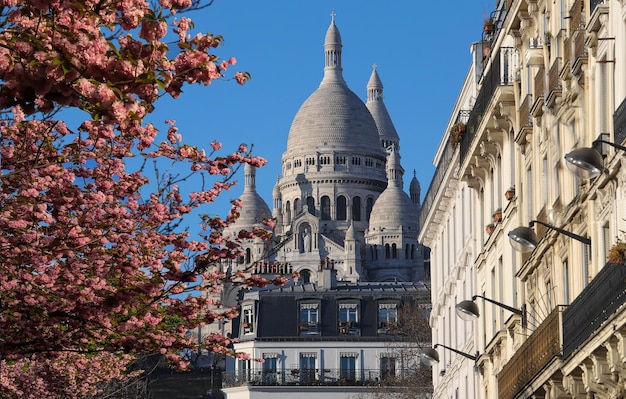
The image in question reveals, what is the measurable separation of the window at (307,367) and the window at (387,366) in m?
3.99

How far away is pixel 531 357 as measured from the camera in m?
33.5

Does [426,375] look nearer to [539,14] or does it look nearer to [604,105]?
[539,14]

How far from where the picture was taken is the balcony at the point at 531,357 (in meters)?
30.7

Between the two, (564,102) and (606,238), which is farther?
(564,102)

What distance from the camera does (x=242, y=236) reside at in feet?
108

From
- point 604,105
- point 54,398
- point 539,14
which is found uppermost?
point 539,14

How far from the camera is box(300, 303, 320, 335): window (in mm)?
116875

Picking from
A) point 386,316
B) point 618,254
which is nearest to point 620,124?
point 618,254

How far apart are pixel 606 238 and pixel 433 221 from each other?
3269cm

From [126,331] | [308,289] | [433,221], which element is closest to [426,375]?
[308,289]

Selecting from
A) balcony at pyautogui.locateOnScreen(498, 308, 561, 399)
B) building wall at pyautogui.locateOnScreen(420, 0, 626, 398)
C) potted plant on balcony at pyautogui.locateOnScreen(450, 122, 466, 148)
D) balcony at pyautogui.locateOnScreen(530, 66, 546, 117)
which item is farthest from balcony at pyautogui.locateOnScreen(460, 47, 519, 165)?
balcony at pyautogui.locateOnScreen(498, 308, 561, 399)

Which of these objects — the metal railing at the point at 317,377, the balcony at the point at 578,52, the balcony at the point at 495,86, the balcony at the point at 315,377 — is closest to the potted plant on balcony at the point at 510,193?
the balcony at the point at 495,86

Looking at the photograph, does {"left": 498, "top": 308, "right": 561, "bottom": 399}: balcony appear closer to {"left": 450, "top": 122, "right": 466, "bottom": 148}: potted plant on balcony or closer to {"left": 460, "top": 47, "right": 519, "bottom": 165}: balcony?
{"left": 460, "top": 47, "right": 519, "bottom": 165}: balcony

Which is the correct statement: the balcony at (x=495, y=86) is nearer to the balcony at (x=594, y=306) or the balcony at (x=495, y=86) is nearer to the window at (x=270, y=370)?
the balcony at (x=594, y=306)
